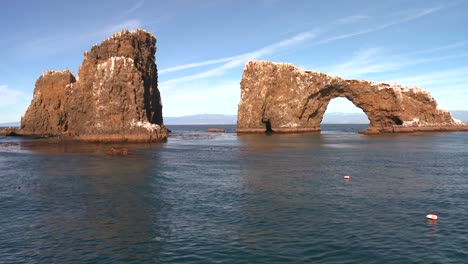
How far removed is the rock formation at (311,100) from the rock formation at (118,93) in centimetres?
3385

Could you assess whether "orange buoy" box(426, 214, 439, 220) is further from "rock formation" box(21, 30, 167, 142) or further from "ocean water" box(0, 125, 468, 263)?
"rock formation" box(21, 30, 167, 142)

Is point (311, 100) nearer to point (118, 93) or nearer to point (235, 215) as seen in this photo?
point (118, 93)

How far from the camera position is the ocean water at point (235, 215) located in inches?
629

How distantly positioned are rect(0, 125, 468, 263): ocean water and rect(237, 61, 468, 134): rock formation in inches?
3342

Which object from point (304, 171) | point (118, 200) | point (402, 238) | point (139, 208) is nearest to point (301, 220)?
point (402, 238)

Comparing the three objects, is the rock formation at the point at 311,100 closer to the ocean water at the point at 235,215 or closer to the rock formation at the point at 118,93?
the rock formation at the point at 118,93

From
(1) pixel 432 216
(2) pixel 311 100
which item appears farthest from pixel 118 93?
(1) pixel 432 216

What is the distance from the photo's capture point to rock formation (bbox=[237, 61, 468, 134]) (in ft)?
399

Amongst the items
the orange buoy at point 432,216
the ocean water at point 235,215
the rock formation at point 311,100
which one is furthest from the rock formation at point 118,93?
the orange buoy at point 432,216

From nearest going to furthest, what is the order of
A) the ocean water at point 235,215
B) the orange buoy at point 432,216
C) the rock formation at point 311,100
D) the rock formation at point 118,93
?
the ocean water at point 235,215
the orange buoy at point 432,216
the rock formation at point 118,93
the rock formation at point 311,100

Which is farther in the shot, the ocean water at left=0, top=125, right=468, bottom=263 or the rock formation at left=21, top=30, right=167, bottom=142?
the rock formation at left=21, top=30, right=167, bottom=142

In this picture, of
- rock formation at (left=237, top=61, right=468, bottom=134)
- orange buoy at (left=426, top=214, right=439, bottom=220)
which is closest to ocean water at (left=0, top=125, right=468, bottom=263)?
orange buoy at (left=426, top=214, right=439, bottom=220)

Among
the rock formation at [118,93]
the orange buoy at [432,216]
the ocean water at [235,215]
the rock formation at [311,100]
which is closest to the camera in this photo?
the ocean water at [235,215]

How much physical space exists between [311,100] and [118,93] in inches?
2605
